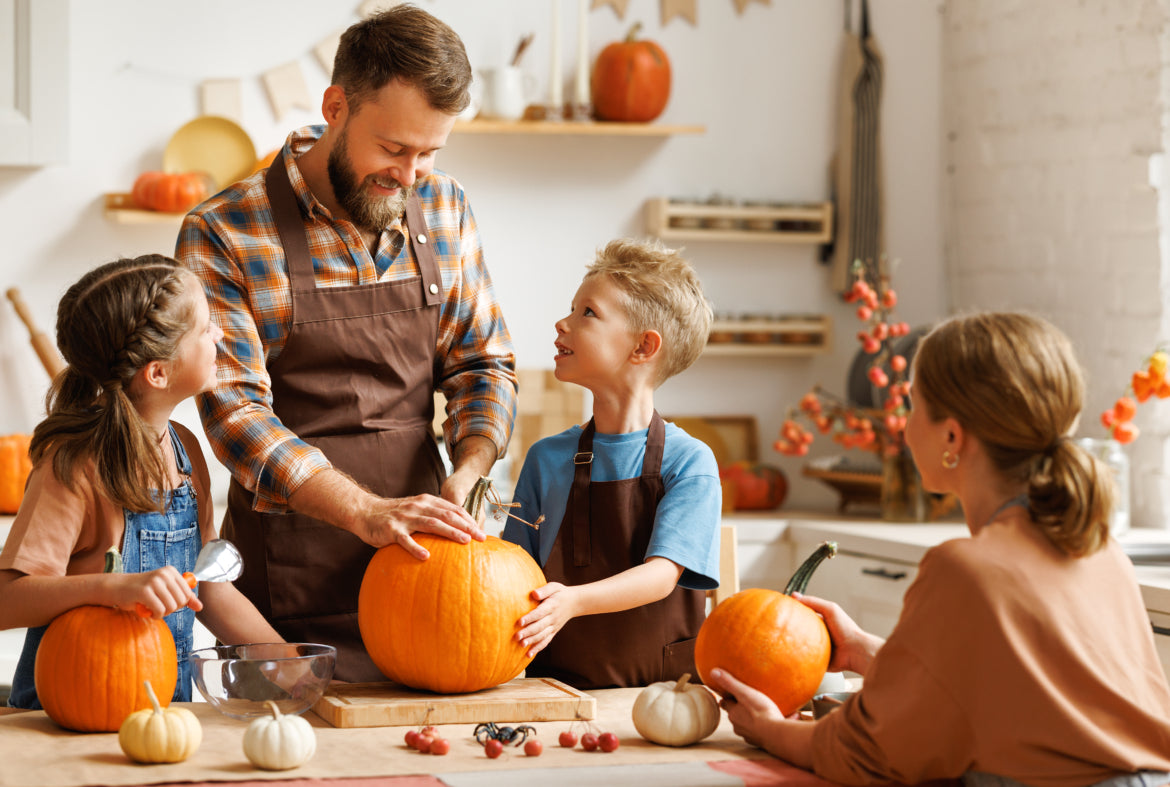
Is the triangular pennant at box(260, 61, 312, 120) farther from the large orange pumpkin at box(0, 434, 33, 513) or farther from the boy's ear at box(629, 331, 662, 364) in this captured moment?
the boy's ear at box(629, 331, 662, 364)

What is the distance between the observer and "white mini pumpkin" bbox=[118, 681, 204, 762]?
4.10ft

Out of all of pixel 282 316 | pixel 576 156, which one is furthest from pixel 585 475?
pixel 576 156

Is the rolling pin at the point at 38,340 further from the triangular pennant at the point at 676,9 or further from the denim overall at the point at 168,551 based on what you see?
the triangular pennant at the point at 676,9

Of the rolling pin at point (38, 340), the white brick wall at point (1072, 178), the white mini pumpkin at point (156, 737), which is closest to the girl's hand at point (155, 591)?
the white mini pumpkin at point (156, 737)

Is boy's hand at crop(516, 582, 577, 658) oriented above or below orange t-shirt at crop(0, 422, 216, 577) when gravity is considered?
below

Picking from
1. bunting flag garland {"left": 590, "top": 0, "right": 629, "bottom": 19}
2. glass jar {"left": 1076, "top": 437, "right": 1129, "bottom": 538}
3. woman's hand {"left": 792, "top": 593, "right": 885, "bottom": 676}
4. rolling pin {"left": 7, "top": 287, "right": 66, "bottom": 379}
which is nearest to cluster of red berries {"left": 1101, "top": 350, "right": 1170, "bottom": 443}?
glass jar {"left": 1076, "top": 437, "right": 1129, "bottom": 538}

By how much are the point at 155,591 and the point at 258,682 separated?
0.53 ft

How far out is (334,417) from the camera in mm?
1979

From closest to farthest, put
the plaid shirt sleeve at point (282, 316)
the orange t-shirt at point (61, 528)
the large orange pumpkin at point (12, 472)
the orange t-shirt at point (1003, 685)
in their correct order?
the orange t-shirt at point (1003, 685), the orange t-shirt at point (61, 528), the plaid shirt sleeve at point (282, 316), the large orange pumpkin at point (12, 472)

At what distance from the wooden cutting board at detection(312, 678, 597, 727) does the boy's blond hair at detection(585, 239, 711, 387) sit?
558 mm

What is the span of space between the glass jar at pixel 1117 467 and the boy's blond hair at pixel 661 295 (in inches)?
56.4

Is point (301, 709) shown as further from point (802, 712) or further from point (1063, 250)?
point (1063, 250)

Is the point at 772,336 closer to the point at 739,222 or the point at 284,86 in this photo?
the point at 739,222

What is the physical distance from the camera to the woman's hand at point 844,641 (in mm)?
1508
